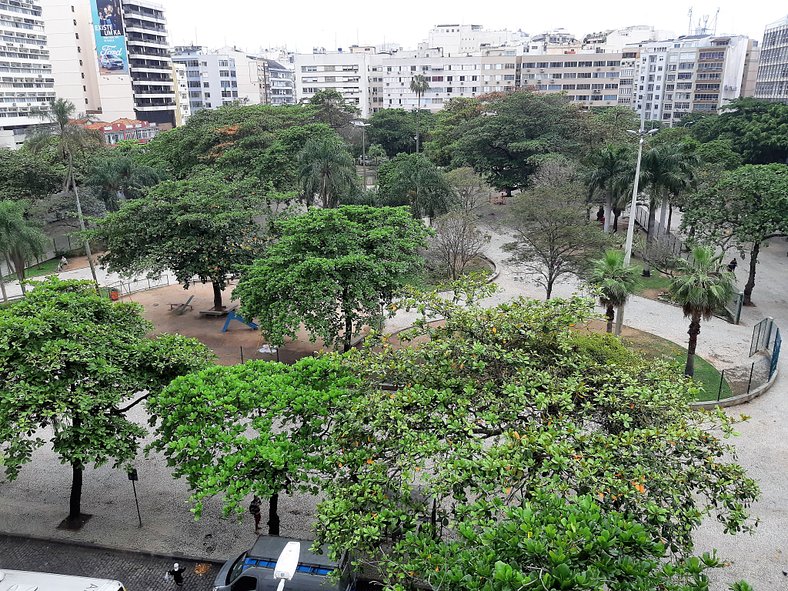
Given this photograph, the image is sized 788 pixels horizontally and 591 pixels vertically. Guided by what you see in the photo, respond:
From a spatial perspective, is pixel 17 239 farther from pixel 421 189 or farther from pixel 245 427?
pixel 245 427

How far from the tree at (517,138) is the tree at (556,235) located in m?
19.1

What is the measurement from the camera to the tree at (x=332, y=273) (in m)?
19.0

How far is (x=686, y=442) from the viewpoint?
999 centimetres

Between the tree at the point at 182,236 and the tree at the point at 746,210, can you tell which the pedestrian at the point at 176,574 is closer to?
the tree at the point at 182,236

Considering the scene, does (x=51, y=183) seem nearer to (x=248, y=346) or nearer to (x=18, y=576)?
(x=248, y=346)

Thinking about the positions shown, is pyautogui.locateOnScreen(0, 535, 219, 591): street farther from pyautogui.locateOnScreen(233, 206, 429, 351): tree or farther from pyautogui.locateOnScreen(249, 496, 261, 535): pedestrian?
pyautogui.locateOnScreen(233, 206, 429, 351): tree

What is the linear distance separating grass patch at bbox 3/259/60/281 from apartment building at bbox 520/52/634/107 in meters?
73.0

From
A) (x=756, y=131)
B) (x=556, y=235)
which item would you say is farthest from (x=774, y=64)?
(x=556, y=235)

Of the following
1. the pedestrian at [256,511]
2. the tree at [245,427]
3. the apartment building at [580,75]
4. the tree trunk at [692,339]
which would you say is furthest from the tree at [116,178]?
the apartment building at [580,75]

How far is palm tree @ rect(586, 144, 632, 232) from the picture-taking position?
33.7 metres

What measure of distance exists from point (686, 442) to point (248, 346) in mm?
18464

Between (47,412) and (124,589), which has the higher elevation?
(47,412)

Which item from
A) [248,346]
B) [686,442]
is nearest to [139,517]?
[248,346]

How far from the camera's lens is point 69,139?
36.9 metres
